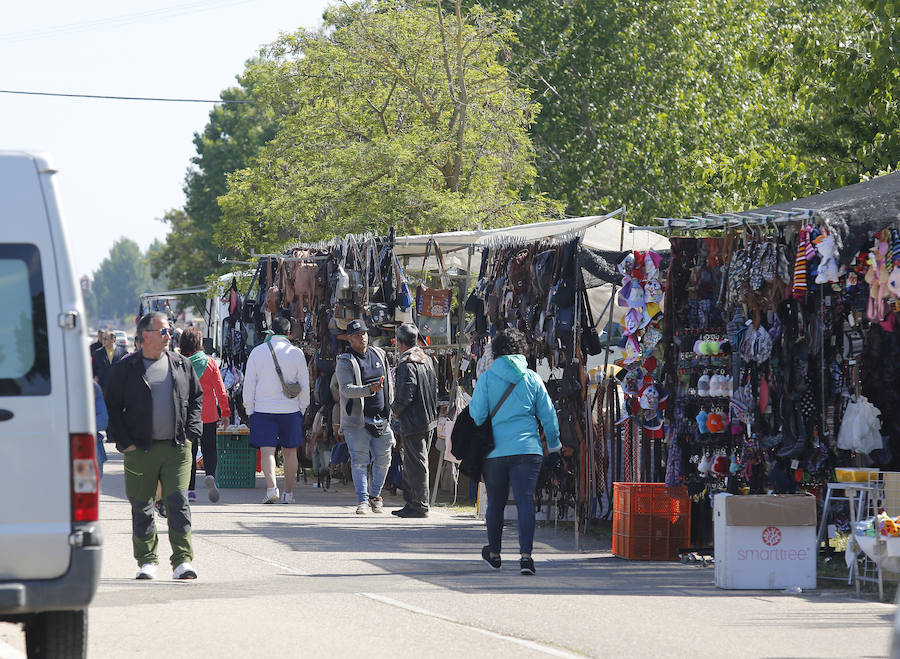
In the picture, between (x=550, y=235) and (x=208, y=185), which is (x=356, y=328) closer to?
(x=550, y=235)

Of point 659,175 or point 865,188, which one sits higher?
point 659,175

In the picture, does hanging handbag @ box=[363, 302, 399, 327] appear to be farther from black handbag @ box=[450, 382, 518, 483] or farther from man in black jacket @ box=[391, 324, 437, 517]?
black handbag @ box=[450, 382, 518, 483]

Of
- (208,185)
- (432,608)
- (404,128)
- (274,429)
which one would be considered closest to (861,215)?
(432,608)

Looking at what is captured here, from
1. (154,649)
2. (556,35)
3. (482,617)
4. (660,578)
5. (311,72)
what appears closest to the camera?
(154,649)

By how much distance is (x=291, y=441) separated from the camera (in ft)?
55.1

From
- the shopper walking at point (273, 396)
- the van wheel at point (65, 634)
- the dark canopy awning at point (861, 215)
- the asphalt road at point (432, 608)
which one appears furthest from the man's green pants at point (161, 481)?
the shopper walking at point (273, 396)

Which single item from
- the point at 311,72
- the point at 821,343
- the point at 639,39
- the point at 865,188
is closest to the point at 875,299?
the point at 821,343

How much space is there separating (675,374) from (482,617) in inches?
171

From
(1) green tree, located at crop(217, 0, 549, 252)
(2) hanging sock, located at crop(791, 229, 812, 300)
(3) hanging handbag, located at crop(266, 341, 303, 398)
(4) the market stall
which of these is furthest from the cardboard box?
(1) green tree, located at crop(217, 0, 549, 252)

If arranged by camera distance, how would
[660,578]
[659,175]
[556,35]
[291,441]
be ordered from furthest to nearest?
[556,35]
[659,175]
[291,441]
[660,578]

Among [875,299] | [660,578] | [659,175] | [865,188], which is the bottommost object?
[660,578]

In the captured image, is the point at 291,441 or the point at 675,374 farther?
the point at 291,441

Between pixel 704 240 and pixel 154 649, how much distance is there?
6.65m

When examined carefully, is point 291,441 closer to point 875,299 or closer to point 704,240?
point 704,240
